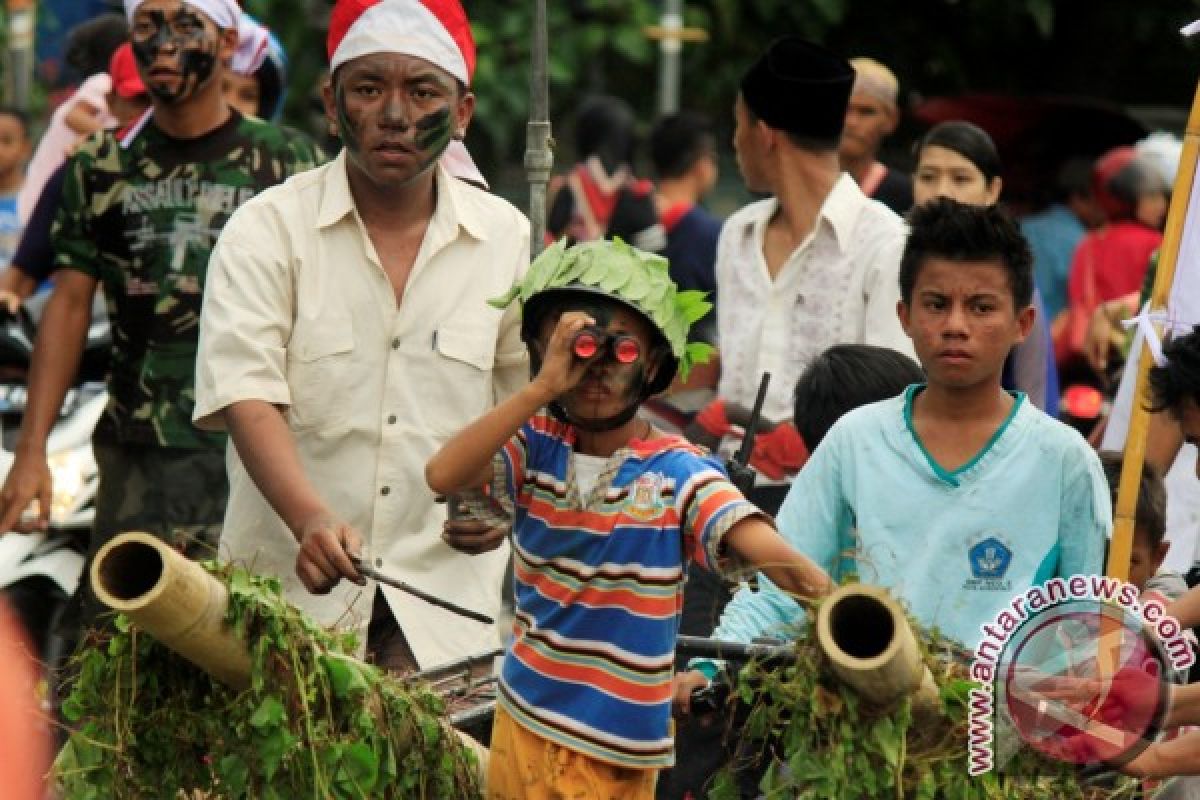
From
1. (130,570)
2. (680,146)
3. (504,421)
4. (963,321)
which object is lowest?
(680,146)

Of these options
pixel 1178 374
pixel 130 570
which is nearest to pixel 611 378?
pixel 130 570

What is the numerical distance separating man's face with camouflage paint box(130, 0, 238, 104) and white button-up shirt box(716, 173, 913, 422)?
5.32ft

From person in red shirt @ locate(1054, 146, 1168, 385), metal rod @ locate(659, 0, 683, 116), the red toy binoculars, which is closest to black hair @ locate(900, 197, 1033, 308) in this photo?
the red toy binoculars

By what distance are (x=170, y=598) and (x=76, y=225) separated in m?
3.00

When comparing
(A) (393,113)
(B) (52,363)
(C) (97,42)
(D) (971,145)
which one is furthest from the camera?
(C) (97,42)

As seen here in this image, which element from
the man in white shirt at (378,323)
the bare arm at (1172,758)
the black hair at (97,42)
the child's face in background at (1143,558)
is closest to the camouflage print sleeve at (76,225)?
the man in white shirt at (378,323)

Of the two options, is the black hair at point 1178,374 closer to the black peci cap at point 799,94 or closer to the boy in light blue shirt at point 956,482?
the boy in light blue shirt at point 956,482

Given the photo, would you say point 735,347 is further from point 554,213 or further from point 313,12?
point 313,12

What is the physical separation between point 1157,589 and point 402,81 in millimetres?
2061

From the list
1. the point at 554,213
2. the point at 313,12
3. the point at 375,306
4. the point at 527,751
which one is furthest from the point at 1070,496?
the point at 313,12

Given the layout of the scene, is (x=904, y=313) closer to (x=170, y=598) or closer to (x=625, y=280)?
(x=625, y=280)

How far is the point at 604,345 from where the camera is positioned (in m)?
4.81

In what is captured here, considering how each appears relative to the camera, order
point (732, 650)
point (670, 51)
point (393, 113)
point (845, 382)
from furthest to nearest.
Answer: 1. point (670, 51)
2. point (845, 382)
3. point (393, 113)
4. point (732, 650)

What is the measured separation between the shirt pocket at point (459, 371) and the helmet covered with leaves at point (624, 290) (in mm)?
933
